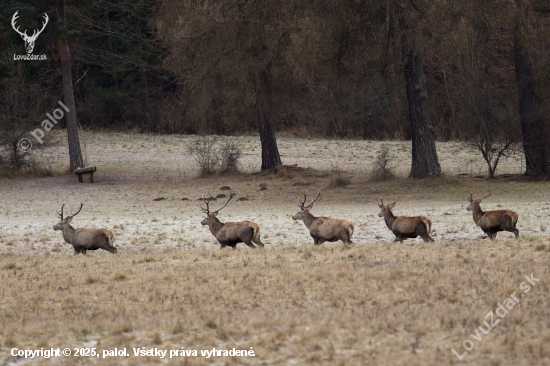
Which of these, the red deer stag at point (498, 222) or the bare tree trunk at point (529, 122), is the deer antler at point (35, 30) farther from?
the red deer stag at point (498, 222)

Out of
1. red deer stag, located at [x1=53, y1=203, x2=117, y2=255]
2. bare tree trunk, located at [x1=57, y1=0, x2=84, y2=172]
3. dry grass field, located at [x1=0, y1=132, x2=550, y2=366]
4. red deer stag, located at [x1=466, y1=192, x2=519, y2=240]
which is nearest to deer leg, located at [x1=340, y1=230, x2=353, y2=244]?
dry grass field, located at [x1=0, y1=132, x2=550, y2=366]

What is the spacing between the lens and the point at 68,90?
31.3 meters

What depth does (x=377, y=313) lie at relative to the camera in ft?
30.1

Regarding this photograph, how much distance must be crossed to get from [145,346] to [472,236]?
9.84 metres

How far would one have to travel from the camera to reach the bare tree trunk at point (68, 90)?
100ft

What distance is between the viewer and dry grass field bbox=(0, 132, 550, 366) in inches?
316

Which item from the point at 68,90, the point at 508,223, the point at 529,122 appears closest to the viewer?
the point at 508,223

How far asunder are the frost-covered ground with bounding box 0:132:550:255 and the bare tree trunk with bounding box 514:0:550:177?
4.54ft

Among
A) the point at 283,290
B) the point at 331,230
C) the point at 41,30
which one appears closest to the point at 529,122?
the point at 331,230

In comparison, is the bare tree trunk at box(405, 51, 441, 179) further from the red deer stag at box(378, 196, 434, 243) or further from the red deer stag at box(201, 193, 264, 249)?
the red deer stag at box(201, 193, 264, 249)

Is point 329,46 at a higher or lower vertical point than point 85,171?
higher

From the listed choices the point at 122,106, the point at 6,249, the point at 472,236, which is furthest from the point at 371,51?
the point at 122,106

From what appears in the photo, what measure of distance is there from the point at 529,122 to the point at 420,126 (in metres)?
3.98

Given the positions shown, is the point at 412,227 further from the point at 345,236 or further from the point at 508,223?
the point at 508,223
